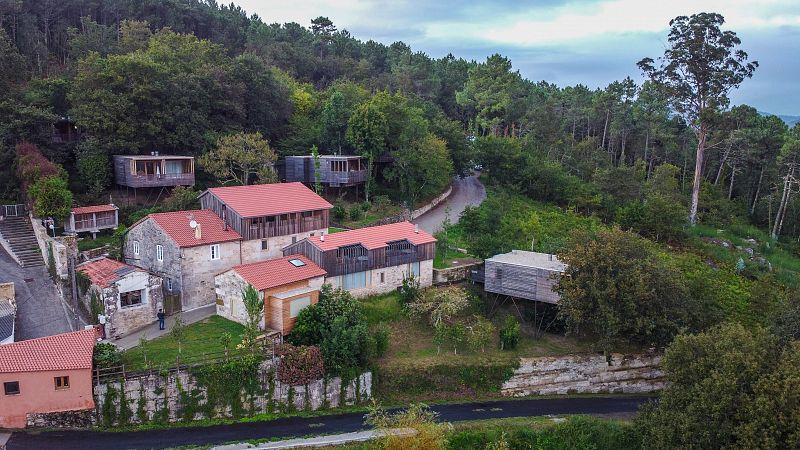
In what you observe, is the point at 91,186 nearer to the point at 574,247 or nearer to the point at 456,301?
the point at 456,301

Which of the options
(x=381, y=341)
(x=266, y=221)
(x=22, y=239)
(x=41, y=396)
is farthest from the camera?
(x=22, y=239)

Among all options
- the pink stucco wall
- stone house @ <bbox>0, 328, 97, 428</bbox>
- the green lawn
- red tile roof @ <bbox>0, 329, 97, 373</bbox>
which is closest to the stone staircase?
the green lawn

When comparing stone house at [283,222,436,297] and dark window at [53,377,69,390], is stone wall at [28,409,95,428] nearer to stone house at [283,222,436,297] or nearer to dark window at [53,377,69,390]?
dark window at [53,377,69,390]

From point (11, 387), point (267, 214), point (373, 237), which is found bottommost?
point (11, 387)

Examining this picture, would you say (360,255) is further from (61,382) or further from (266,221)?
(61,382)

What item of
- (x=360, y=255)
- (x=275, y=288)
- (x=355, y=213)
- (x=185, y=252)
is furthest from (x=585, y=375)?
(x=185, y=252)

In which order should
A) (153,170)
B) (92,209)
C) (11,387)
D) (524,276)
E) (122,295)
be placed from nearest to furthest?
(11,387), (122,295), (524,276), (92,209), (153,170)

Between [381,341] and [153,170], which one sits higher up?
[153,170]

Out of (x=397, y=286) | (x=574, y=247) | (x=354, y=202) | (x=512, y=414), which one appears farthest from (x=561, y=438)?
(x=354, y=202)
